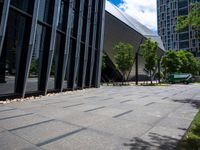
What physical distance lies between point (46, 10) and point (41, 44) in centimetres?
263

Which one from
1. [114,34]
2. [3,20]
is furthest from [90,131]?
[114,34]

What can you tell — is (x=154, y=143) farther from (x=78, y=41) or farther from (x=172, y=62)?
(x=172, y=62)

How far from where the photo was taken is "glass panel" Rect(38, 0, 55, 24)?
16.1 m

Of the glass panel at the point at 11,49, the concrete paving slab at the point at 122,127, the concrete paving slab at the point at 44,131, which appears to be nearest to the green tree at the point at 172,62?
the glass panel at the point at 11,49

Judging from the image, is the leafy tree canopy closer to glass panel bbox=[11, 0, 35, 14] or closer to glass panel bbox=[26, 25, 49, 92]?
glass panel bbox=[26, 25, 49, 92]

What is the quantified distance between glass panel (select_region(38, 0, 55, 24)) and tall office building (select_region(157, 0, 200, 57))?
102 metres

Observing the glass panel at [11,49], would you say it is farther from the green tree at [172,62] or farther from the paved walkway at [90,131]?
the green tree at [172,62]

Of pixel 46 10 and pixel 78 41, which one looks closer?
pixel 46 10

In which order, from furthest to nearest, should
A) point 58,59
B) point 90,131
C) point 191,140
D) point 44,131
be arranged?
point 58,59 < point 90,131 < point 44,131 < point 191,140

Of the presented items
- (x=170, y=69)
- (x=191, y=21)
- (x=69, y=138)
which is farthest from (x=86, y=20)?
(x=170, y=69)

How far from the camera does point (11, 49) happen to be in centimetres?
1364

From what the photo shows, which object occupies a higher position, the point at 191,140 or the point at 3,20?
the point at 3,20

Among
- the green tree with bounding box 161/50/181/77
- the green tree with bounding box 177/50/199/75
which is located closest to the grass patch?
the green tree with bounding box 161/50/181/77

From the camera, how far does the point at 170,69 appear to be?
55.3 m
